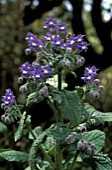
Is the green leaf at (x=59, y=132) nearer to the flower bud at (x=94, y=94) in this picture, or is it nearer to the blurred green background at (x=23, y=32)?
the flower bud at (x=94, y=94)

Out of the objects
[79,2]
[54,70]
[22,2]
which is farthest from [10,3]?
[54,70]

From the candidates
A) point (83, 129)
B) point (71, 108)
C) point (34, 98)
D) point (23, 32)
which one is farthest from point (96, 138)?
point (23, 32)

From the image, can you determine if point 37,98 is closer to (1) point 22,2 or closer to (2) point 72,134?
(2) point 72,134

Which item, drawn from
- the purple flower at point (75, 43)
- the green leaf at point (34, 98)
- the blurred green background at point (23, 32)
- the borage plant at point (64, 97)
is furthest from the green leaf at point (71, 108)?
the blurred green background at point (23, 32)

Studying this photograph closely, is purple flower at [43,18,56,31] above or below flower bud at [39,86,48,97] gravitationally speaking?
above

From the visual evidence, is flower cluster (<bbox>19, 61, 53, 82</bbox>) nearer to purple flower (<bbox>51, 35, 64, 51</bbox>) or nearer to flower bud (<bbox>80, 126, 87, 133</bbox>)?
purple flower (<bbox>51, 35, 64, 51</bbox>)

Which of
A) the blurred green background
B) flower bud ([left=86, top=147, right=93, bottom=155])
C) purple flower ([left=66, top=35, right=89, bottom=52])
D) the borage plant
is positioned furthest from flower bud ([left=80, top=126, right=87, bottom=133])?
the blurred green background
